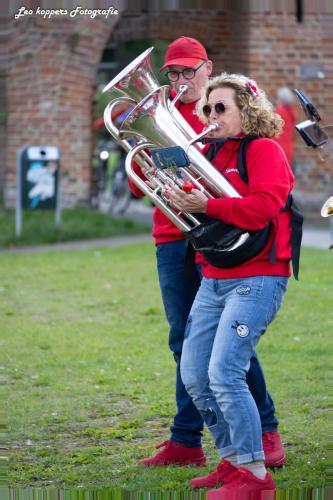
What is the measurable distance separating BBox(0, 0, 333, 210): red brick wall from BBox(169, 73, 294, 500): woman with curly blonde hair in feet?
32.7

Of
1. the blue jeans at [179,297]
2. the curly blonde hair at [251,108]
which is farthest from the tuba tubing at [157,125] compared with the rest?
the blue jeans at [179,297]

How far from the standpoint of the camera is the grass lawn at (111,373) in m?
4.94

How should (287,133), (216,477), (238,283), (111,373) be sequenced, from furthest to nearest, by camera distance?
(287,133) → (111,373) → (216,477) → (238,283)

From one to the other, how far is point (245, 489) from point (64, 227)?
33.0ft

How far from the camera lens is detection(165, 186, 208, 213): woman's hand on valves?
413cm

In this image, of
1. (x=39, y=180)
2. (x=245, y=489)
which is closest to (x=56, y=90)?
(x=39, y=180)

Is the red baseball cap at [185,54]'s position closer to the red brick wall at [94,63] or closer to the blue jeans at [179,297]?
the blue jeans at [179,297]

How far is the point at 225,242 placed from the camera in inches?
164

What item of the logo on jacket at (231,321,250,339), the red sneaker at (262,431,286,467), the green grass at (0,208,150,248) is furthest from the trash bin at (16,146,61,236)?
the logo on jacket at (231,321,250,339)

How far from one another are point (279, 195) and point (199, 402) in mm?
947

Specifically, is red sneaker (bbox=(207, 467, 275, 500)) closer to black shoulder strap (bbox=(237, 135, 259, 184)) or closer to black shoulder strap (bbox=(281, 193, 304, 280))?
black shoulder strap (bbox=(281, 193, 304, 280))

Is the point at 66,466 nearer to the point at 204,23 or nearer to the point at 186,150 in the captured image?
the point at 186,150

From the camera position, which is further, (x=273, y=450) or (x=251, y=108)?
(x=273, y=450)

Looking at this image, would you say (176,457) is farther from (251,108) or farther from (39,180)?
(39,180)
